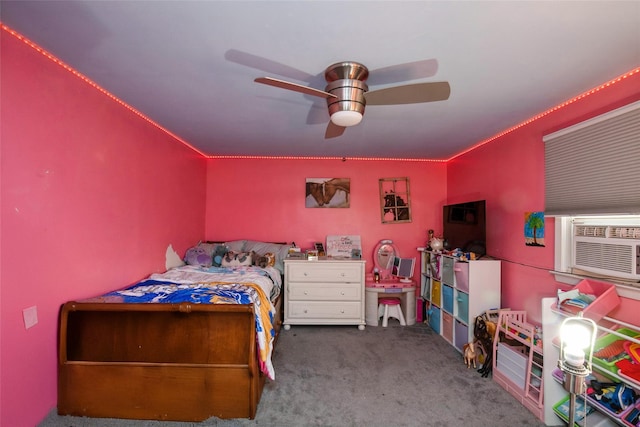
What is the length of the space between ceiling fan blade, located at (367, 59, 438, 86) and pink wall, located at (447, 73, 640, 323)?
4.31 feet

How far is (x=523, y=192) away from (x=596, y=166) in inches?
30.4

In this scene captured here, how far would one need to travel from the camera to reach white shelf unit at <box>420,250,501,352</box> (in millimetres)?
3094

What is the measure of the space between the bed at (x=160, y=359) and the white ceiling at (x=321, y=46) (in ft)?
5.28

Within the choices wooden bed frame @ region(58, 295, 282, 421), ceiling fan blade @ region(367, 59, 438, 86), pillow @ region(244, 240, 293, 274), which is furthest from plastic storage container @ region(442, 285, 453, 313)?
ceiling fan blade @ region(367, 59, 438, 86)

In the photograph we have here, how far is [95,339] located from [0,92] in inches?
64.3

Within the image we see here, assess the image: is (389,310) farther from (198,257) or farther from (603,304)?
(198,257)

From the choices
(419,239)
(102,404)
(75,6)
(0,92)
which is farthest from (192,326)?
(419,239)

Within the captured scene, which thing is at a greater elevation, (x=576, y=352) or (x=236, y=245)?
(x=236, y=245)

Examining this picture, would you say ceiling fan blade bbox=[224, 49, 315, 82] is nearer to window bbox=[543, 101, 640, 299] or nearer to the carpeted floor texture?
window bbox=[543, 101, 640, 299]

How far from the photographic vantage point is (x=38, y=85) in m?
1.81

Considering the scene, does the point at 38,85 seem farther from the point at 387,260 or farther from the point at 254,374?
the point at 387,260

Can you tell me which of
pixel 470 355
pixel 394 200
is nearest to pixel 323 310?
pixel 470 355

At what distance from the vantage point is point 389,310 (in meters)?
4.13

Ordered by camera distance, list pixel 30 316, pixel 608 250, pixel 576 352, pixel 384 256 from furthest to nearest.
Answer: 1. pixel 384 256
2. pixel 608 250
3. pixel 30 316
4. pixel 576 352
